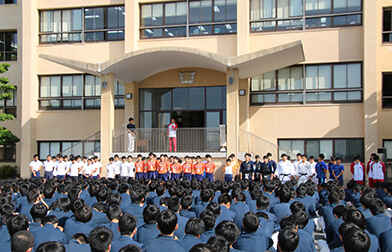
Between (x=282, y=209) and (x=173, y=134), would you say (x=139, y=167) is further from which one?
(x=282, y=209)

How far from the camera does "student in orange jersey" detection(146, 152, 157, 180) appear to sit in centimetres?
1661

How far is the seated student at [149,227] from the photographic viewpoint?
5.55m

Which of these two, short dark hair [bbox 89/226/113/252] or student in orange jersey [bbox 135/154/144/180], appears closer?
short dark hair [bbox 89/226/113/252]

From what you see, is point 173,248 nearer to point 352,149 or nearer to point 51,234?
point 51,234

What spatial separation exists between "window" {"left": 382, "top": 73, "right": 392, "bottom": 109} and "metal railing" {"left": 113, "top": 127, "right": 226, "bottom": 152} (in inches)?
310

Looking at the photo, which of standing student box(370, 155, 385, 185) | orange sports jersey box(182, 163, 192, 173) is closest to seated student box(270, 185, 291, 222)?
standing student box(370, 155, 385, 185)

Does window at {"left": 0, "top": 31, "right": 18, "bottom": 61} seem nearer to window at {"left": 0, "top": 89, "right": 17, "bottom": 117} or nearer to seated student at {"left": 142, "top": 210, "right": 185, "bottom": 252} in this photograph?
window at {"left": 0, "top": 89, "right": 17, "bottom": 117}

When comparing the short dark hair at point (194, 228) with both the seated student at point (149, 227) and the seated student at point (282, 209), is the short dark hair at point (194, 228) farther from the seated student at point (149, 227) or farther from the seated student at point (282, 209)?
the seated student at point (282, 209)

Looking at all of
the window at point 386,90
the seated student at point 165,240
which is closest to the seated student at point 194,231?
the seated student at point 165,240

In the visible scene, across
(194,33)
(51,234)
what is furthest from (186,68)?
(51,234)

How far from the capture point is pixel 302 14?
19734 millimetres

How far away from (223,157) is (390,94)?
8.70 m

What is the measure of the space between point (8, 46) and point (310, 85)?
17079 millimetres

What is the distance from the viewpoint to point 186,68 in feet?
68.3
